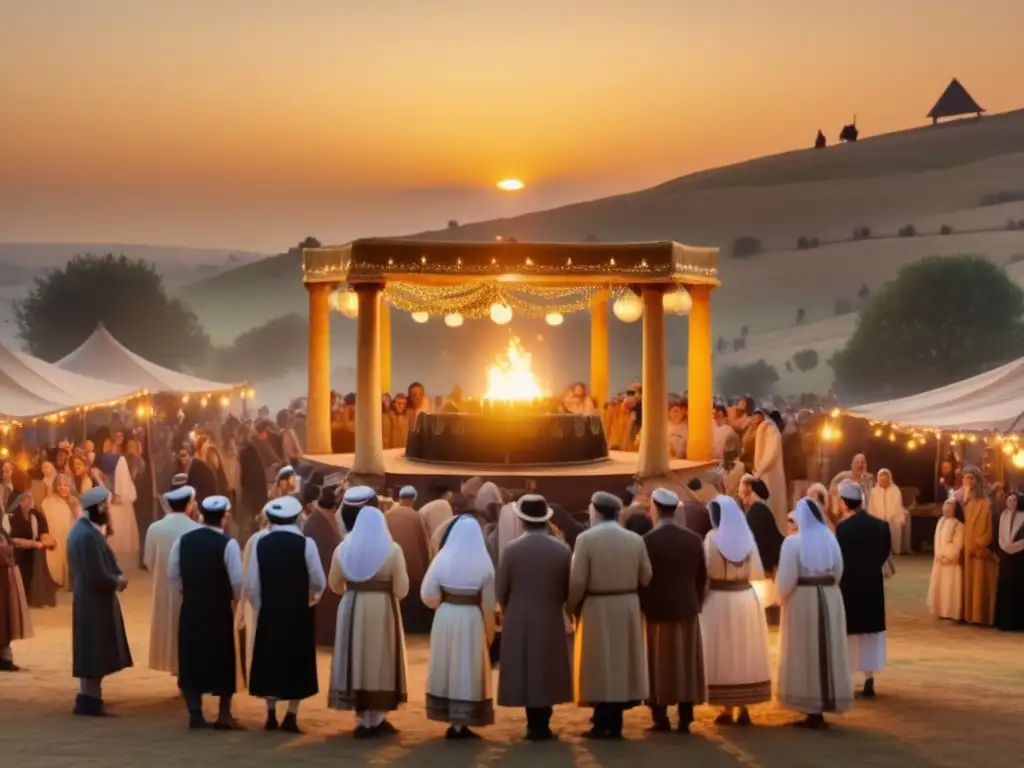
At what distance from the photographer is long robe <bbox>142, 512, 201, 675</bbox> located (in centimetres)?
1007

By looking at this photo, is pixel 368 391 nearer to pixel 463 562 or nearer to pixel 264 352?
pixel 463 562

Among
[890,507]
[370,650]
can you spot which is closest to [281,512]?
[370,650]

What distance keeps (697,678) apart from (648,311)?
318 inches

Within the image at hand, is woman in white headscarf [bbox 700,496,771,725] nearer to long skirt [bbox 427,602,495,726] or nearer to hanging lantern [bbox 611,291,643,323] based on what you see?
long skirt [bbox 427,602,495,726]

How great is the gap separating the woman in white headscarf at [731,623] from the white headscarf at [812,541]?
0.33m

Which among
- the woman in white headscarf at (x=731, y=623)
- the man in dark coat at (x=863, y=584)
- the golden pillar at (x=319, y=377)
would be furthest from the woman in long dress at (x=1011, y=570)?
the golden pillar at (x=319, y=377)

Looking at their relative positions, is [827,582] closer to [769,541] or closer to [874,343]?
[769,541]

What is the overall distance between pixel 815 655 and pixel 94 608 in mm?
4566

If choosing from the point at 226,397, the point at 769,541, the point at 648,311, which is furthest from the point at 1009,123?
the point at 769,541

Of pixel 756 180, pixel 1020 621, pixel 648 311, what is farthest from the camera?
pixel 756 180

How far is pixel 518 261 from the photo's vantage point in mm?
16344

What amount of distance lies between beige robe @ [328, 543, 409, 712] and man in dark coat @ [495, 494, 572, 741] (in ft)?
2.09

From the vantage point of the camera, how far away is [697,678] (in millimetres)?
8992

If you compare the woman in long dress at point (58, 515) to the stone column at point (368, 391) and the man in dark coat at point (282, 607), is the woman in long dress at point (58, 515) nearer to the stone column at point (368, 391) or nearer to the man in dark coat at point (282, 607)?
the stone column at point (368, 391)
